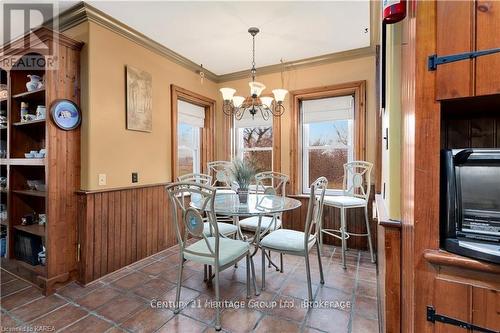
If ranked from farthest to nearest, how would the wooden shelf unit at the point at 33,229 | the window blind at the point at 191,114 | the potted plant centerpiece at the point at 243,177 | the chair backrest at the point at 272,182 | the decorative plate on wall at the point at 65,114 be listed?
the window blind at the point at 191,114
the chair backrest at the point at 272,182
the potted plant centerpiece at the point at 243,177
the wooden shelf unit at the point at 33,229
the decorative plate on wall at the point at 65,114

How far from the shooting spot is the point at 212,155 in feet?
13.7

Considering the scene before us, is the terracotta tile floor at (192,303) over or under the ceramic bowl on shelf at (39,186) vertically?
under

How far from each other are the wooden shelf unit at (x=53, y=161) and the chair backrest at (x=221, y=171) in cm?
186

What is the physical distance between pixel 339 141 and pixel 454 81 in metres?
2.73

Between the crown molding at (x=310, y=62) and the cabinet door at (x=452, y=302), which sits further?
the crown molding at (x=310, y=62)

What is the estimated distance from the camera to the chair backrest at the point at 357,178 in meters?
3.08

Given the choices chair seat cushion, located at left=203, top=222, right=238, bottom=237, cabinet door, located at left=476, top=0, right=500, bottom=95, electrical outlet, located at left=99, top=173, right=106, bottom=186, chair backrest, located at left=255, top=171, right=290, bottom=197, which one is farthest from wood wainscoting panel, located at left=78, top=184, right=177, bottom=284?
cabinet door, located at left=476, top=0, right=500, bottom=95

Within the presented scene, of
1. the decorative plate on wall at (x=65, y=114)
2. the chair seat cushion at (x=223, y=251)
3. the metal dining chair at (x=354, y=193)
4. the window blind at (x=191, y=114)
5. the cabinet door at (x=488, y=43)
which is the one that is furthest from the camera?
the window blind at (x=191, y=114)

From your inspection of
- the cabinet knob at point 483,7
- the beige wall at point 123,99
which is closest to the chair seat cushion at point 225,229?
the beige wall at point 123,99

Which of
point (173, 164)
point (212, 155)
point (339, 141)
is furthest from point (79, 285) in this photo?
point (339, 141)

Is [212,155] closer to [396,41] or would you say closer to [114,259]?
[114,259]

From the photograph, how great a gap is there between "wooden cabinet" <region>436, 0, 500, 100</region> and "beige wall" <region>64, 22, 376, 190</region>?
2437mm

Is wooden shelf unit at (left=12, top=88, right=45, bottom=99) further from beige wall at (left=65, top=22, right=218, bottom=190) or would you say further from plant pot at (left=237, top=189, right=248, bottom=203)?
plant pot at (left=237, top=189, right=248, bottom=203)

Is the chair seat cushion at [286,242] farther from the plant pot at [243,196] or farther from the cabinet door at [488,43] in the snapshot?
the cabinet door at [488,43]
